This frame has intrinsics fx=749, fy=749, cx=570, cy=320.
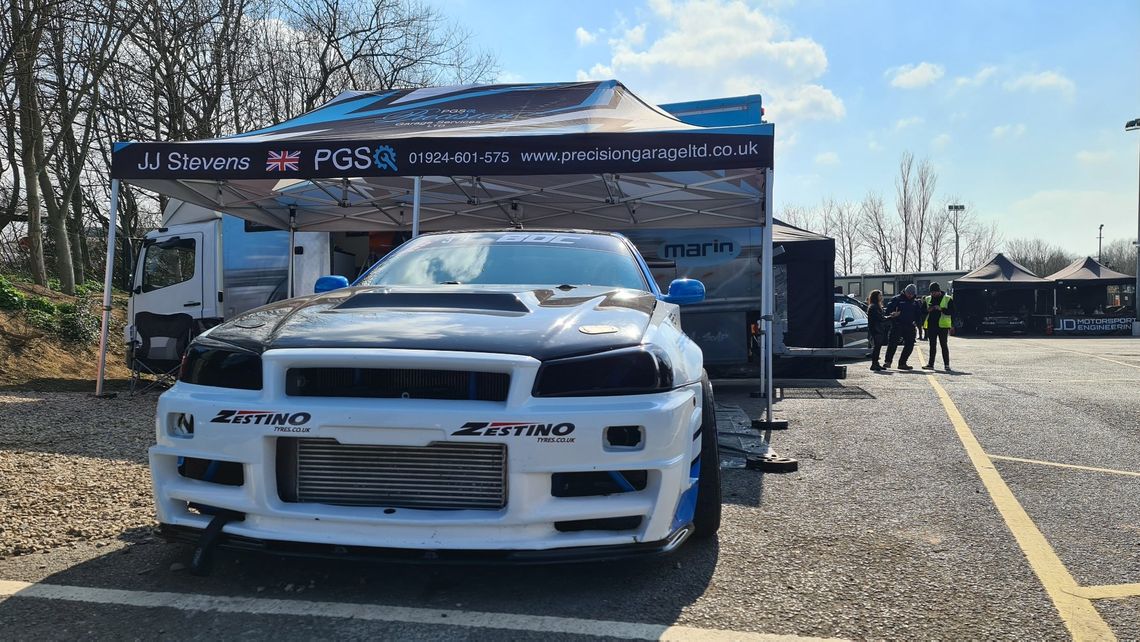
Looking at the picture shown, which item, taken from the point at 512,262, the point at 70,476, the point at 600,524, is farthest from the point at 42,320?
the point at 600,524

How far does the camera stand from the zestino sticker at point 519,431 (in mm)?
2406

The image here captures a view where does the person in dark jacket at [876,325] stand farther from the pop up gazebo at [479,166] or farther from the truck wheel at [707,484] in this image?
the truck wheel at [707,484]

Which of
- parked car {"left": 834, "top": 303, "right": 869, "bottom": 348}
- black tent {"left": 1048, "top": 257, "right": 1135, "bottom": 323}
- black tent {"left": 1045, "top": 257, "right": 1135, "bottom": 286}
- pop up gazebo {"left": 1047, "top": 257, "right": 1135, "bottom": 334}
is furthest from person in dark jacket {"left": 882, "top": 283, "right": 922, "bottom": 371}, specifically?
black tent {"left": 1045, "top": 257, "right": 1135, "bottom": 286}

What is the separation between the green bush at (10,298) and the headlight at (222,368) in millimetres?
12092

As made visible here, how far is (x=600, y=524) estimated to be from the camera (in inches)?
99.6

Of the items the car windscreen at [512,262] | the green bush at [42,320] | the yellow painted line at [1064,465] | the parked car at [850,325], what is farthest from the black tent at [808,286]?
the green bush at [42,320]

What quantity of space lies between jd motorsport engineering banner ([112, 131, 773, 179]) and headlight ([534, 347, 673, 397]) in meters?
4.48

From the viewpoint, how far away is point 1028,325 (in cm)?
2884

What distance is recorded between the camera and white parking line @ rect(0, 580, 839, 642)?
7.83 feet

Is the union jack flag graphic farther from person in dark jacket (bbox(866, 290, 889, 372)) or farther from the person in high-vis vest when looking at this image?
the person in high-vis vest

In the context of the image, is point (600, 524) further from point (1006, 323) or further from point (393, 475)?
point (1006, 323)

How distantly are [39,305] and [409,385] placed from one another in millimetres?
13210

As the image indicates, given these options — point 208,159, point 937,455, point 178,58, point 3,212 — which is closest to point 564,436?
point 937,455

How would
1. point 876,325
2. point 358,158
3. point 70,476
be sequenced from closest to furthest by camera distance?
point 70,476
point 358,158
point 876,325
